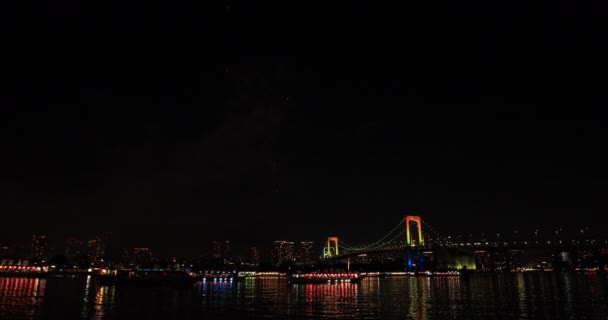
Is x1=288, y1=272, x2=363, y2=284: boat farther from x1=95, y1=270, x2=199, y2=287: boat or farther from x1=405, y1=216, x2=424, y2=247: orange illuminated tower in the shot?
x1=405, y1=216, x2=424, y2=247: orange illuminated tower

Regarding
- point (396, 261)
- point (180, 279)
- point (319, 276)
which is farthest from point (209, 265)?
point (180, 279)

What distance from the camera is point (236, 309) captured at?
2700 cm

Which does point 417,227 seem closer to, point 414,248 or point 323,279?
point 414,248

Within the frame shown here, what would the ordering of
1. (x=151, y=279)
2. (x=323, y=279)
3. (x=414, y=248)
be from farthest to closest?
(x=414, y=248)
(x=323, y=279)
(x=151, y=279)

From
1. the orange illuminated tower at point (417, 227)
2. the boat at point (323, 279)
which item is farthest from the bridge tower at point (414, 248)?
the boat at point (323, 279)

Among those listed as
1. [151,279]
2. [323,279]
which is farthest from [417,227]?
[151,279]

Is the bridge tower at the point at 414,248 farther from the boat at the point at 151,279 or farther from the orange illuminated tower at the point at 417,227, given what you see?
the boat at the point at 151,279

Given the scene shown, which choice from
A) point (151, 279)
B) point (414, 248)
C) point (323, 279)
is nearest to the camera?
point (151, 279)

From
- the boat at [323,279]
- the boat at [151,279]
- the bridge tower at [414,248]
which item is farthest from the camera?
the bridge tower at [414,248]

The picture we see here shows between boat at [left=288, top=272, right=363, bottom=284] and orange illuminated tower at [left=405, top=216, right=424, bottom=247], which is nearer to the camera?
boat at [left=288, top=272, right=363, bottom=284]

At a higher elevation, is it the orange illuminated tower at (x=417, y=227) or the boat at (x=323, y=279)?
the orange illuminated tower at (x=417, y=227)

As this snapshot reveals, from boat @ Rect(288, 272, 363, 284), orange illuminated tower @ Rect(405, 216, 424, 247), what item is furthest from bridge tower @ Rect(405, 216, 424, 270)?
boat @ Rect(288, 272, 363, 284)

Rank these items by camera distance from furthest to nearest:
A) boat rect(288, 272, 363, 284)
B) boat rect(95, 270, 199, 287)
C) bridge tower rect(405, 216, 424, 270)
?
bridge tower rect(405, 216, 424, 270) < boat rect(288, 272, 363, 284) < boat rect(95, 270, 199, 287)

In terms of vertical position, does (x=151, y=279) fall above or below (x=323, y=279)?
below
